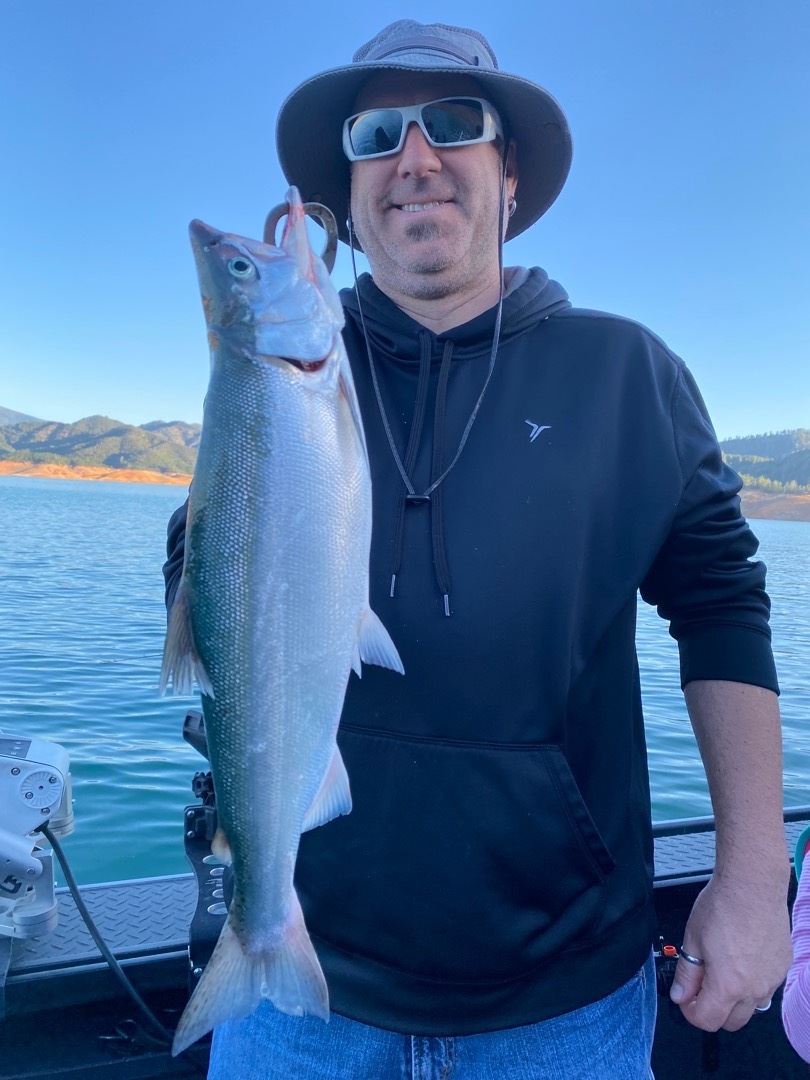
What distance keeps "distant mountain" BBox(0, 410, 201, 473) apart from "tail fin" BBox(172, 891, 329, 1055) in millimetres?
135233

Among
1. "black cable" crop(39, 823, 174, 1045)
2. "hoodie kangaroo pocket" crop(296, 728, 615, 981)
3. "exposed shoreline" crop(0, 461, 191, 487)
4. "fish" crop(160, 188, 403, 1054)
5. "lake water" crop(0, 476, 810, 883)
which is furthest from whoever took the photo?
"exposed shoreline" crop(0, 461, 191, 487)

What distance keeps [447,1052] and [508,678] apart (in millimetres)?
858

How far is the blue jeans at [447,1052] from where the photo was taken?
6.09ft

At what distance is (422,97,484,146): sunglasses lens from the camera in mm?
2264

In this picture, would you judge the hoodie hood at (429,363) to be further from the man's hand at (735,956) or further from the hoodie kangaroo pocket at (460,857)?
the man's hand at (735,956)

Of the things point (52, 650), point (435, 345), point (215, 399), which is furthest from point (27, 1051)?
point (52, 650)

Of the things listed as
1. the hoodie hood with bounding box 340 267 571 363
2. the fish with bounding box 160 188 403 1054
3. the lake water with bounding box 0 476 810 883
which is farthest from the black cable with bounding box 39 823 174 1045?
the lake water with bounding box 0 476 810 883

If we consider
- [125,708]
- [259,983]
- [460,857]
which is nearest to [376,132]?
[460,857]

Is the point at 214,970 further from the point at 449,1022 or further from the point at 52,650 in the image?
the point at 52,650

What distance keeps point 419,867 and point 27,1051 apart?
1.98 m

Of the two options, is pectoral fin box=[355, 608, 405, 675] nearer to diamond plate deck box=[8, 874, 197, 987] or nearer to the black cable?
the black cable

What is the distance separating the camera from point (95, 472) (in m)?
141

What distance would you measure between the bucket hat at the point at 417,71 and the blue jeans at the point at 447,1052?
2.34 metres

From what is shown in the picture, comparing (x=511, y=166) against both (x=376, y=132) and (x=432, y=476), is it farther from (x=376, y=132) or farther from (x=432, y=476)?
(x=432, y=476)
